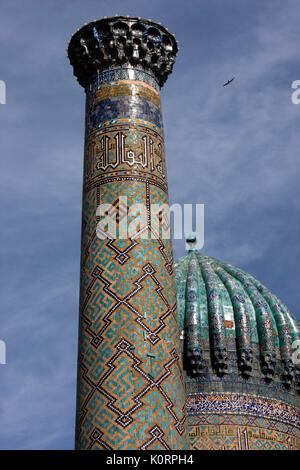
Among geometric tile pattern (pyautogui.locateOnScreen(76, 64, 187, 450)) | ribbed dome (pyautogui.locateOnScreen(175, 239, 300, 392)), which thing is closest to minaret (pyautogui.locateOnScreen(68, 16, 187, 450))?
geometric tile pattern (pyautogui.locateOnScreen(76, 64, 187, 450))

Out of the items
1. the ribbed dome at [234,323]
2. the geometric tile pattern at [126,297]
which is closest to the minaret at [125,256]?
the geometric tile pattern at [126,297]

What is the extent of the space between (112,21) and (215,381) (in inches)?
247

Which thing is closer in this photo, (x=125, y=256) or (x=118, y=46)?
(x=125, y=256)

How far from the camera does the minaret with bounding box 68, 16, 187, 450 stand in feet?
25.3

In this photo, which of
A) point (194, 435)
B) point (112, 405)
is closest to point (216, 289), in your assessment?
point (194, 435)

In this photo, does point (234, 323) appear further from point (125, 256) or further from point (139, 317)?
point (139, 317)

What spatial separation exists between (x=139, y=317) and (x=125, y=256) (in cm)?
71

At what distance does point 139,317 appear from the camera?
8.07m

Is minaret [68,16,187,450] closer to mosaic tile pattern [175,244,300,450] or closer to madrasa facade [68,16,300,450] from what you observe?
madrasa facade [68,16,300,450]

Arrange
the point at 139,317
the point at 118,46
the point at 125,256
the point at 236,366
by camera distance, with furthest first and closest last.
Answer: the point at 236,366
the point at 118,46
the point at 125,256
the point at 139,317

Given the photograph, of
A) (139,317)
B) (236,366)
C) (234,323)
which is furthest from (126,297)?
(234,323)

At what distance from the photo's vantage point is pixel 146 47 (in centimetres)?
982

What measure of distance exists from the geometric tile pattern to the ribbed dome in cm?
473

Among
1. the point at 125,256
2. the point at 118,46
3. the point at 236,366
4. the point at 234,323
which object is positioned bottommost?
the point at 125,256
